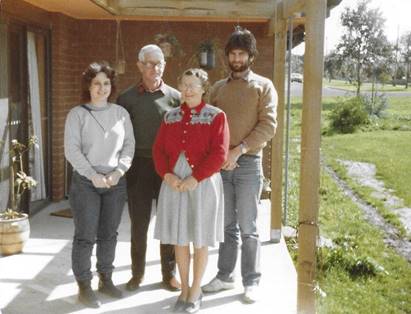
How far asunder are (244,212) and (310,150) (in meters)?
0.88

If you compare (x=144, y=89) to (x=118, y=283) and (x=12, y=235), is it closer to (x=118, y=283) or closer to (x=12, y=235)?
(x=118, y=283)

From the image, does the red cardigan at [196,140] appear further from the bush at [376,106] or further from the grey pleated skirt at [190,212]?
the bush at [376,106]

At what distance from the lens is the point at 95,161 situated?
3.79 m

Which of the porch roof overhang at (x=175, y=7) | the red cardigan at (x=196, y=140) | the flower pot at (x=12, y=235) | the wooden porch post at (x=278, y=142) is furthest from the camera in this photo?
the porch roof overhang at (x=175, y=7)

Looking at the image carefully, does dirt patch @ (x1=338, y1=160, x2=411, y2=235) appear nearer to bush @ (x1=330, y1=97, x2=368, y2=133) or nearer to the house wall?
the house wall

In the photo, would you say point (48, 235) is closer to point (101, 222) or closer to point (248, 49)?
point (101, 222)

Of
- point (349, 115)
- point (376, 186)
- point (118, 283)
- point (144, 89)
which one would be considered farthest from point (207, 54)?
point (349, 115)

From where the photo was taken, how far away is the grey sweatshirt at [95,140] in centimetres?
373

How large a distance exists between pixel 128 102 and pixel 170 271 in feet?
4.25

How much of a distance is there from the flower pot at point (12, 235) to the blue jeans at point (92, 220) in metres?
1.35

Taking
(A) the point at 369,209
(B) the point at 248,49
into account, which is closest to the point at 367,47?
(A) the point at 369,209

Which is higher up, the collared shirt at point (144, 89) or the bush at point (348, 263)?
the collared shirt at point (144, 89)

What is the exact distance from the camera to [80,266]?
393cm

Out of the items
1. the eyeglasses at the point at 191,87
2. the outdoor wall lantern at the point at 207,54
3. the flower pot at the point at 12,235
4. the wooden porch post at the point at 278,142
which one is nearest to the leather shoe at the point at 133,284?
the flower pot at the point at 12,235
